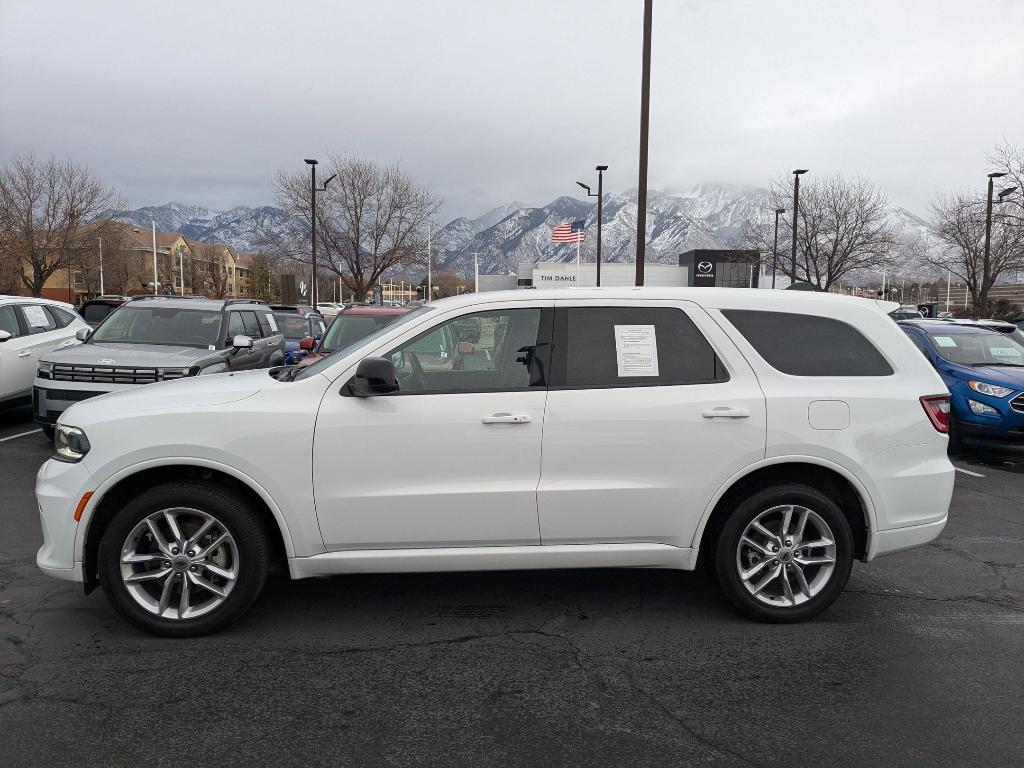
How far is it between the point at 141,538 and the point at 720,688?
2.97 meters

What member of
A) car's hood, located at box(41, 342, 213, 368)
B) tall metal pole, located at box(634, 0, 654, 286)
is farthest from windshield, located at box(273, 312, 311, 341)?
tall metal pole, located at box(634, 0, 654, 286)

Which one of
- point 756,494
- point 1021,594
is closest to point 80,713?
point 756,494

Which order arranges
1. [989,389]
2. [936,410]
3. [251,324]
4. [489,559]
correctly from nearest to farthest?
[489,559]
[936,410]
[989,389]
[251,324]

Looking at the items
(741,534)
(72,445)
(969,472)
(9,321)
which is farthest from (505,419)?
(9,321)

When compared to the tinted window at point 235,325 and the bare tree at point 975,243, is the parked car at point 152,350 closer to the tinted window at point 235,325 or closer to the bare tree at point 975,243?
the tinted window at point 235,325

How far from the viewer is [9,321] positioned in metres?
10.9

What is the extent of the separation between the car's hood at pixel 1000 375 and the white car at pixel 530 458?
6.00 metres

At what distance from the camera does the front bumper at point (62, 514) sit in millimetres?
3914

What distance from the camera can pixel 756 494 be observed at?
13.7ft

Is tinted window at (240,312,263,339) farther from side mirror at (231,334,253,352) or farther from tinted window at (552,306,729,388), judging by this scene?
tinted window at (552,306,729,388)

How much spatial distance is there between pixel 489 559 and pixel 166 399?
6.15 ft

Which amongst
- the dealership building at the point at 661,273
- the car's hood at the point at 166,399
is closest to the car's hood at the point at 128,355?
the car's hood at the point at 166,399

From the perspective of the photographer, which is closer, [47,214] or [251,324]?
[251,324]

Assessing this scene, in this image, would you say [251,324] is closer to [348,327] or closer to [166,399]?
[348,327]
